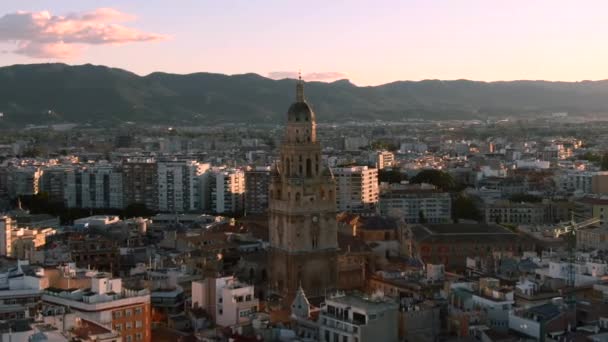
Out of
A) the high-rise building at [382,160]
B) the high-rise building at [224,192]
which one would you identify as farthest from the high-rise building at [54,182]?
the high-rise building at [382,160]

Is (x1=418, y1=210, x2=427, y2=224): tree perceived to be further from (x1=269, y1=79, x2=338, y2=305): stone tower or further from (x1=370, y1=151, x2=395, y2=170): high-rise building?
(x1=370, y1=151, x2=395, y2=170): high-rise building

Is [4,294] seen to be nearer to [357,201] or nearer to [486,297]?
[486,297]

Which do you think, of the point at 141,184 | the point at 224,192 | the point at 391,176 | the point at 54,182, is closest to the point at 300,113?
the point at 224,192

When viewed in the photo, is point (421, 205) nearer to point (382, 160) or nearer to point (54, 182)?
point (54, 182)

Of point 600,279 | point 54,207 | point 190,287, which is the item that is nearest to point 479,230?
point 600,279

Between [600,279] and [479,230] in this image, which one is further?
[479,230]

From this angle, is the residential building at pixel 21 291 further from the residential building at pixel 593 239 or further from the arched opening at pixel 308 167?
the residential building at pixel 593 239

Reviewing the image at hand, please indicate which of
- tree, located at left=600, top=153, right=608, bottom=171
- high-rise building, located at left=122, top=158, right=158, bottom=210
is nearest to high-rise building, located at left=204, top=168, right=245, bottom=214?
high-rise building, located at left=122, top=158, right=158, bottom=210
